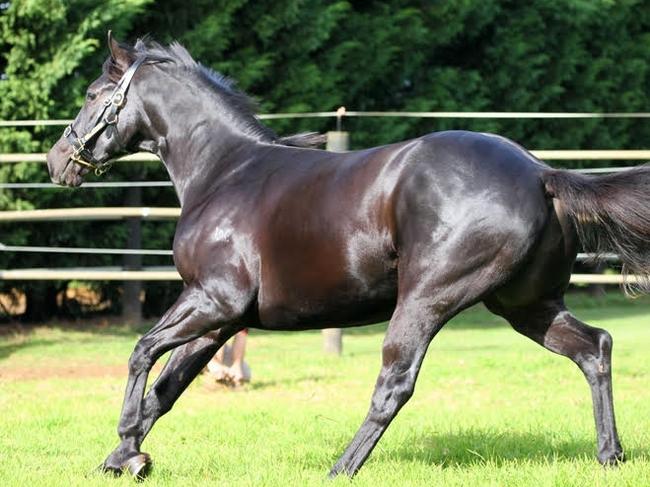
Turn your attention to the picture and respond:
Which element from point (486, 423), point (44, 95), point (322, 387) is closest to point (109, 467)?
point (486, 423)

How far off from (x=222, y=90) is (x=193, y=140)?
12.7 inches

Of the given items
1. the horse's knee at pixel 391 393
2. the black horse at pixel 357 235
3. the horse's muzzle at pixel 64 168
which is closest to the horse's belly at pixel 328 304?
the black horse at pixel 357 235

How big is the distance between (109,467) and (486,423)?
99.0 inches

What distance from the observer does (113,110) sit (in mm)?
5844

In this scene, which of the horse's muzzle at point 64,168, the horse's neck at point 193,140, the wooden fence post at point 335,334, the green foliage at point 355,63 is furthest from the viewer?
the green foliage at point 355,63

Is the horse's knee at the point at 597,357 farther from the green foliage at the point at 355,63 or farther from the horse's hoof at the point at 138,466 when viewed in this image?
the green foliage at the point at 355,63

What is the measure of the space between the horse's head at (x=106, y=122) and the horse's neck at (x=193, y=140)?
15cm

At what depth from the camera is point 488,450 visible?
18.5 ft

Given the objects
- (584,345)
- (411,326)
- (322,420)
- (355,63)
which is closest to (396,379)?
(411,326)

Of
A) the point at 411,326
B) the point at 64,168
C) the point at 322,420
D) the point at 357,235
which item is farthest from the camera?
the point at 322,420

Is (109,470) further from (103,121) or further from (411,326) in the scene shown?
(103,121)

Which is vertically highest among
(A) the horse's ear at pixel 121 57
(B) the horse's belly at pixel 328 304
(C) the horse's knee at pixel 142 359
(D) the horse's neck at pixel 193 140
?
(A) the horse's ear at pixel 121 57

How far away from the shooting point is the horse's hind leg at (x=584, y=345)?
17.0ft

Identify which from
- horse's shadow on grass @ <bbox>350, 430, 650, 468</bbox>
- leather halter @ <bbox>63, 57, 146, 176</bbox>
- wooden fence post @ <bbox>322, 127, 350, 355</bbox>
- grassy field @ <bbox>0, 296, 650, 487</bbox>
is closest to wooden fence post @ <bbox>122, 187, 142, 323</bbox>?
grassy field @ <bbox>0, 296, 650, 487</bbox>
